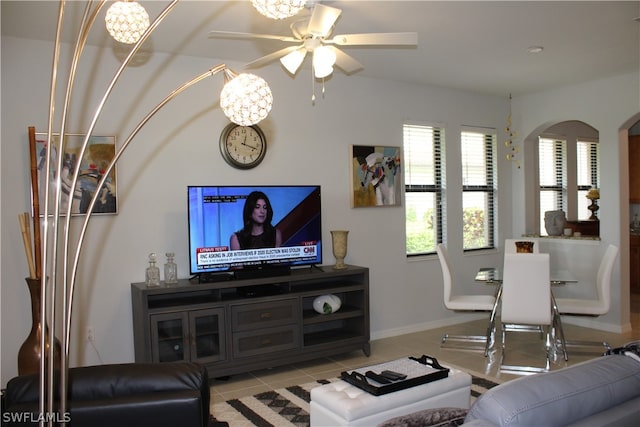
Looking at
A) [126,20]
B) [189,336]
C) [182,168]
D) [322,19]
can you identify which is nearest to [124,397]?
[126,20]

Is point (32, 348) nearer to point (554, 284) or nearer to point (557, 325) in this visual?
point (554, 284)

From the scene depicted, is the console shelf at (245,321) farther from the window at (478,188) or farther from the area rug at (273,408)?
the window at (478,188)

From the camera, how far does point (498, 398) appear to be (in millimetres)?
1371

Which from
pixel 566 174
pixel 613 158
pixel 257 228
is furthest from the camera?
pixel 566 174

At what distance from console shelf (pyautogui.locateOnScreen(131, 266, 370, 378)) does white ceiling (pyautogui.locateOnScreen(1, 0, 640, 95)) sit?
5.95 feet

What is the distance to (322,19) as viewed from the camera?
9.28 ft

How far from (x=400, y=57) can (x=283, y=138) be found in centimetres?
123

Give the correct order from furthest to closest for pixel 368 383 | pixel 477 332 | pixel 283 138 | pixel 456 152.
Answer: pixel 456 152 → pixel 477 332 → pixel 283 138 → pixel 368 383

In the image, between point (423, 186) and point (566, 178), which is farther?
point (566, 178)

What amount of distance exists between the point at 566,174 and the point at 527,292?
12.3 ft

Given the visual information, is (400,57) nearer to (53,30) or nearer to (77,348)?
(53,30)

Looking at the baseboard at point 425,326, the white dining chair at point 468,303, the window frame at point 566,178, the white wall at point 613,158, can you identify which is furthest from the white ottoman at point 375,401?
the window frame at point 566,178

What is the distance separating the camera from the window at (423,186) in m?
5.73

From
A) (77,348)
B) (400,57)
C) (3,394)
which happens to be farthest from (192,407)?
(400,57)
